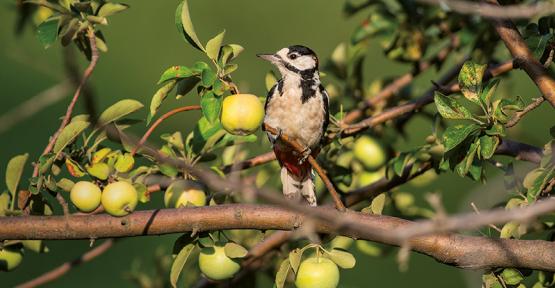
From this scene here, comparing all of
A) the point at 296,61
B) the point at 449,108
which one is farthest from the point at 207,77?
the point at 296,61

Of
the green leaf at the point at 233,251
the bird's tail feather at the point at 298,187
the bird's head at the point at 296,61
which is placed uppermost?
the green leaf at the point at 233,251

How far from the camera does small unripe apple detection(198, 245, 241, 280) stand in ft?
7.66

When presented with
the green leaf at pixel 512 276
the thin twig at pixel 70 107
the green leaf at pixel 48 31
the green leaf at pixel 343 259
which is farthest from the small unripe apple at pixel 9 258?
the green leaf at pixel 512 276

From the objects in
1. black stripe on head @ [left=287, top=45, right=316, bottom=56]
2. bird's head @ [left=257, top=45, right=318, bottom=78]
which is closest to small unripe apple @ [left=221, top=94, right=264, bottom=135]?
bird's head @ [left=257, top=45, right=318, bottom=78]

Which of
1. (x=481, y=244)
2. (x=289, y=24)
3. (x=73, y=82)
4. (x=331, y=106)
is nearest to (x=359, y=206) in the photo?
(x=331, y=106)

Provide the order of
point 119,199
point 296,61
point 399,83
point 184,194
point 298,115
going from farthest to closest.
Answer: point 296,61 → point 298,115 → point 399,83 → point 184,194 → point 119,199

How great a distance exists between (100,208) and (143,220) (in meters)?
0.13

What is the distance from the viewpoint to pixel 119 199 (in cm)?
218

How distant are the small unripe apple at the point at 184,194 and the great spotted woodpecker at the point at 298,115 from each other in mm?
756

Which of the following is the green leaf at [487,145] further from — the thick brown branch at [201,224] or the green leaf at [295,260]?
the green leaf at [295,260]

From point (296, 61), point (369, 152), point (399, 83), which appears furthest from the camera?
point (296, 61)

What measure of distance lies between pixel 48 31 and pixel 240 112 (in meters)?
0.56

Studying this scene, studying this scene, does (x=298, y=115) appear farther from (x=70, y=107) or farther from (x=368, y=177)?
(x=70, y=107)

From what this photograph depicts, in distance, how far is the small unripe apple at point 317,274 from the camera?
7.28ft
